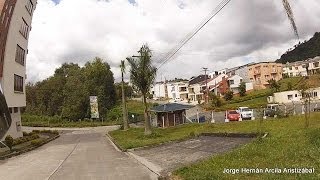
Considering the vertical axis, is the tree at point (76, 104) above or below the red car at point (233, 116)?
above

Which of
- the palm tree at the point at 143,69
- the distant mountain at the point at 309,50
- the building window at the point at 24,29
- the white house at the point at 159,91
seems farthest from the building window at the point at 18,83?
the white house at the point at 159,91

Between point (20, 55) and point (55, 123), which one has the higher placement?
point (20, 55)

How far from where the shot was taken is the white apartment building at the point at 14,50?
3784 cm

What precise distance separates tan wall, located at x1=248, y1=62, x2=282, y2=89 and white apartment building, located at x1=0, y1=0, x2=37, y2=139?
70.1 metres

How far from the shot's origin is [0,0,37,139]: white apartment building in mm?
37844

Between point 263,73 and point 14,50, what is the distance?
77619 mm

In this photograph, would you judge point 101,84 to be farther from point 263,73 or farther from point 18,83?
point 18,83

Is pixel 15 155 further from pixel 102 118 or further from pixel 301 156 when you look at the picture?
pixel 102 118

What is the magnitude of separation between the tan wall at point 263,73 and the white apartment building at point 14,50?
70.1 m

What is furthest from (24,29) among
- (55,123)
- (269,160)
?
(55,123)

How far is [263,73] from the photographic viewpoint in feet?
350

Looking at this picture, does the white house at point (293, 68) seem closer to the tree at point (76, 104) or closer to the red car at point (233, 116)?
the tree at point (76, 104)

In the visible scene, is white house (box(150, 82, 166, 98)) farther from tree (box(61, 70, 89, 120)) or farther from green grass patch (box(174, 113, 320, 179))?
green grass patch (box(174, 113, 320, 179))

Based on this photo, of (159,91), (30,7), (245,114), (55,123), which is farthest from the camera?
(159,91)
